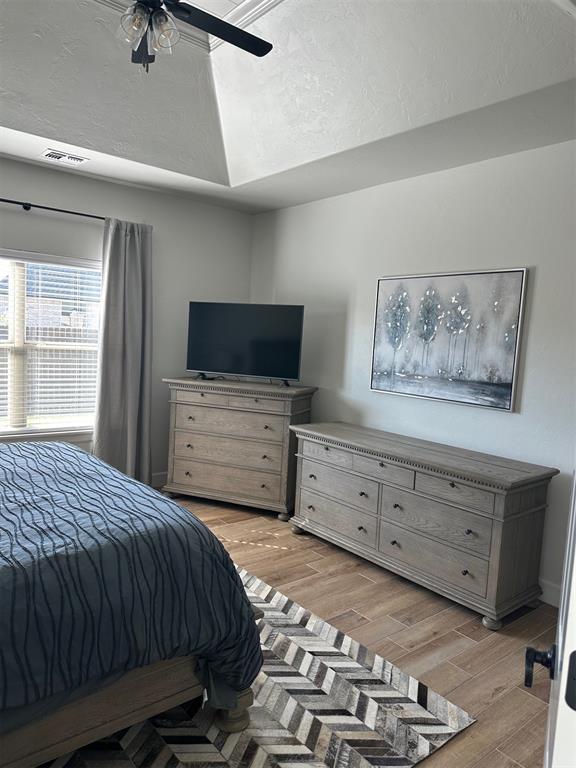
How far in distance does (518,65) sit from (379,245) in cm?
169

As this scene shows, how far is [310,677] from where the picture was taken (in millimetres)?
2213

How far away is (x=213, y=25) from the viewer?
75.3 inches

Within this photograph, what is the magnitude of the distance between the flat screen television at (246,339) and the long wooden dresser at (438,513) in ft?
2.74

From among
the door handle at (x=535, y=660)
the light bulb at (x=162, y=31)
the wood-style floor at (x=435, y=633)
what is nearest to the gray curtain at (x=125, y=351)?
the wood-style floor at (x=435, y=633)

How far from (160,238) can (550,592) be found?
152 inches

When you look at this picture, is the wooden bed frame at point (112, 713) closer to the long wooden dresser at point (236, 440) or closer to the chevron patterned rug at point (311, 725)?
the chevron patterned rug at point (311, 725)

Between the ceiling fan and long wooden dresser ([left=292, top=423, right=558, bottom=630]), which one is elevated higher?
the ceiling fan

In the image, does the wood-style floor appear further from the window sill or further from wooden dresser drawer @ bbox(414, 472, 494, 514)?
the window sill

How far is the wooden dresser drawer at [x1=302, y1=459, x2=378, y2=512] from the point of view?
3.30 metres

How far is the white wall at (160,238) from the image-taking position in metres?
3.86

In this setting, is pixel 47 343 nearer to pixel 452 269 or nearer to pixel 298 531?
pixel 298 531

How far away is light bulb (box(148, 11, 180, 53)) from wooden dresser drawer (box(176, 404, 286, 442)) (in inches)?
105

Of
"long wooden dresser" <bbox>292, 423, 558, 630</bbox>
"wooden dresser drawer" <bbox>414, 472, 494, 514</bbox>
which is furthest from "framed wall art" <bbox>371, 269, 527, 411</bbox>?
"wooden dresser drawer" <bbox>414, 472, 494, 514</bbox>

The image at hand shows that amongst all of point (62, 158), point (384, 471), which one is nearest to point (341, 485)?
point (384, 471)
